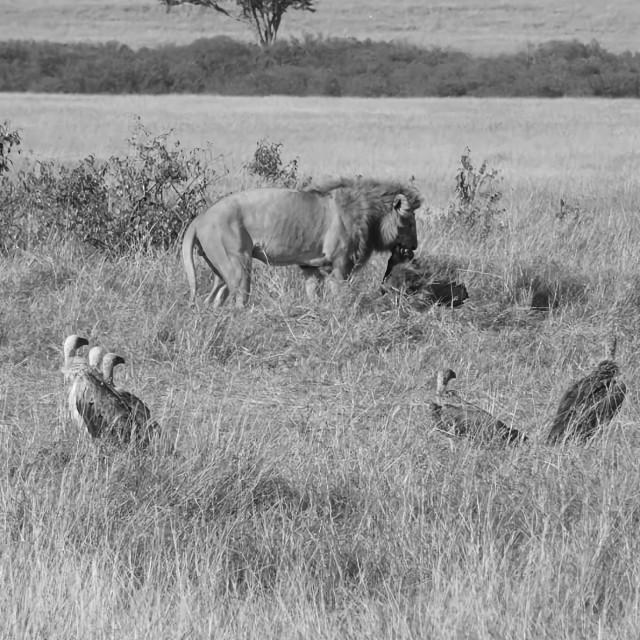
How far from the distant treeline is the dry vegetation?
34.9 meters

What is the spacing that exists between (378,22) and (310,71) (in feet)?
84.1

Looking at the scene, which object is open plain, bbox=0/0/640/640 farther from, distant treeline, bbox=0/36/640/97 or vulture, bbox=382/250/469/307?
distant treeline, bbox=0/36/640/97

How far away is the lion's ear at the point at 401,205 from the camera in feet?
27.8

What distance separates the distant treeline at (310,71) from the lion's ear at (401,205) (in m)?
36.2

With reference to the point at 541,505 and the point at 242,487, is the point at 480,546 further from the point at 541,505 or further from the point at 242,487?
the point at 242,487

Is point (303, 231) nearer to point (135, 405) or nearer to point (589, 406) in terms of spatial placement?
point (589, 406)

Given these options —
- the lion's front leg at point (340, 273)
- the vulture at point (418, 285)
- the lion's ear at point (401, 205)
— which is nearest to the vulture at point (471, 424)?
the vulture at point (418, 285)

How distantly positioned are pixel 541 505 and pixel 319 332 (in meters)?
3.12

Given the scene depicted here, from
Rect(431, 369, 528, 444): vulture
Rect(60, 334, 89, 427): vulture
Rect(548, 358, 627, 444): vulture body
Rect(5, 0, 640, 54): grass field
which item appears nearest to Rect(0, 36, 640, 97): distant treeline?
Rect(5, 0, 640, 54): grass field

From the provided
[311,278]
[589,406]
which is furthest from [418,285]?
[589,406]

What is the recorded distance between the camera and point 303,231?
8.21m

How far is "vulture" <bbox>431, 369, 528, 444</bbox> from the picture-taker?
5.17 metres

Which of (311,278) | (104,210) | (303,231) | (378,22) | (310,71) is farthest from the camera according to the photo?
(378,22)

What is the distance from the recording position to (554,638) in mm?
3506
